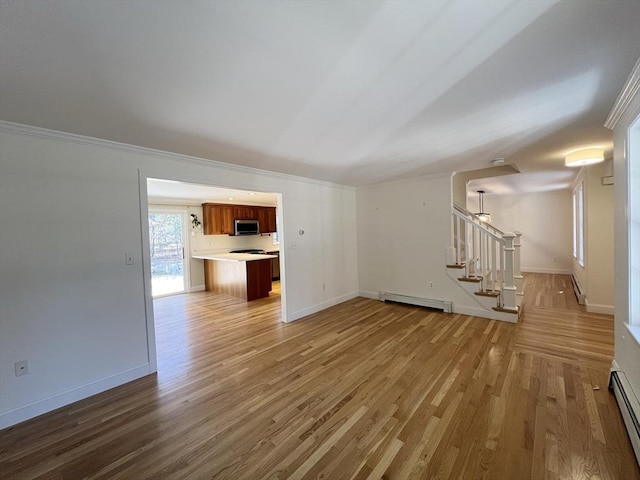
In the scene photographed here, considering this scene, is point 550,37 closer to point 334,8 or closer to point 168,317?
point 334,8

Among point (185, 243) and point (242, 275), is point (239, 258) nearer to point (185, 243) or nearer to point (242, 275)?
point (242, 275)

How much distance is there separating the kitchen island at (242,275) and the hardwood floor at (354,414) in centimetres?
213

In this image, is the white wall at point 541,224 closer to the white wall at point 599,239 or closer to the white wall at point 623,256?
the white wall at point 599,239

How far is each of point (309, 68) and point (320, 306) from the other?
12.8 feet

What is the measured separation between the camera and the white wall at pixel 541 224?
747cm

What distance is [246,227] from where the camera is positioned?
24.4 ft

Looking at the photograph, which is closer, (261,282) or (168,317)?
(168,317)

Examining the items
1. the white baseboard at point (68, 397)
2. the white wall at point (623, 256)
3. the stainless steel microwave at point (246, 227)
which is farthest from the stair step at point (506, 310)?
the stainless steel microwave at point (246, 227)

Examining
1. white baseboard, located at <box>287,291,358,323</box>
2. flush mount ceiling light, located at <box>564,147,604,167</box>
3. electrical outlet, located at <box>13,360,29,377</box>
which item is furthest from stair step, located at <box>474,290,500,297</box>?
electrical outlet, located at <box>13,360,29,377</box>

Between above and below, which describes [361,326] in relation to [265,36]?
below

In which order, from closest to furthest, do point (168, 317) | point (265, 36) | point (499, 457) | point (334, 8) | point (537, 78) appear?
point (334, 8) < point (265, 36) < point (499, 457) < point (537, 78) < point (168, 317)

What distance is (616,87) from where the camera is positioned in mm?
1966

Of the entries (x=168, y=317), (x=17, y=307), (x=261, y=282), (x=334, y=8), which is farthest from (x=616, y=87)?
(x=168, y=317)

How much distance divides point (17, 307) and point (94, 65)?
204 centimetres
